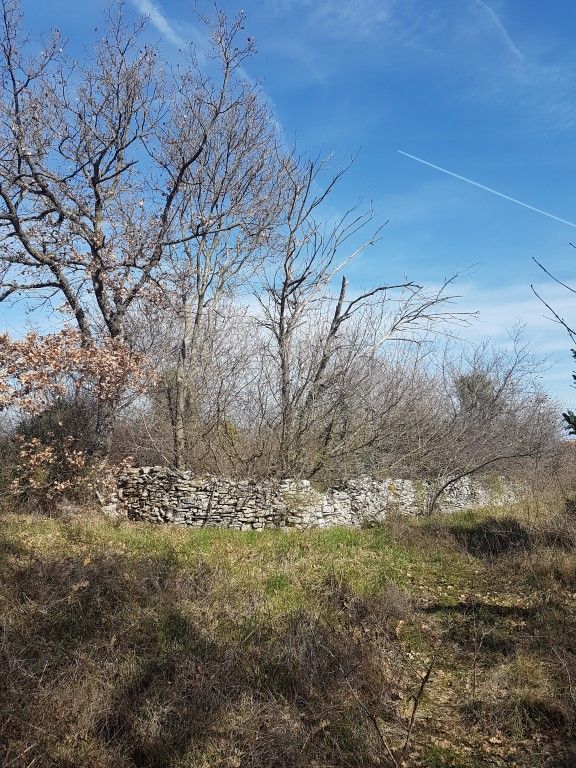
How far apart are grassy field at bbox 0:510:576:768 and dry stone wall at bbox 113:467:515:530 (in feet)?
8.93

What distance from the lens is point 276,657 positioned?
6098mm

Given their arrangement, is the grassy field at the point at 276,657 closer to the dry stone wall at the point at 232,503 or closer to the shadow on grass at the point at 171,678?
the shadow on grass at the point at 171,678

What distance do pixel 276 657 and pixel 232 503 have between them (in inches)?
263

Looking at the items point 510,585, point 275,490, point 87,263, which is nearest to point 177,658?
point 510,585

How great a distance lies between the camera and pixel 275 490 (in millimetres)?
13016

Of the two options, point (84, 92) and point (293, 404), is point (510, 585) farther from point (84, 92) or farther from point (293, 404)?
point (84, 92)

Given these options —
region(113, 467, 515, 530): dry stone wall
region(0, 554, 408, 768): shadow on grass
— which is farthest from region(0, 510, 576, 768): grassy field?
region(113, 467, 515, 530): dry stone wall

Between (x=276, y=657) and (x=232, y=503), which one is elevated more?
(x=232, y=503)

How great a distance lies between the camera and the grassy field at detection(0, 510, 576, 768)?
487cm

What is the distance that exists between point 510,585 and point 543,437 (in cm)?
1667

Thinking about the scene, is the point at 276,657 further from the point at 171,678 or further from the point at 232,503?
the point at 232,503

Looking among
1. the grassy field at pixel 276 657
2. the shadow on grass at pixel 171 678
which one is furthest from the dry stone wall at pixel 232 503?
the shadow on grass at pixel 171 678

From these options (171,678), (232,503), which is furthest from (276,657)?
(232,503)

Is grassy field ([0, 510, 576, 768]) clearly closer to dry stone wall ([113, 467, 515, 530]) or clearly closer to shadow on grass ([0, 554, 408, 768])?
shadow on grass ([0, 554, 408, 768])
